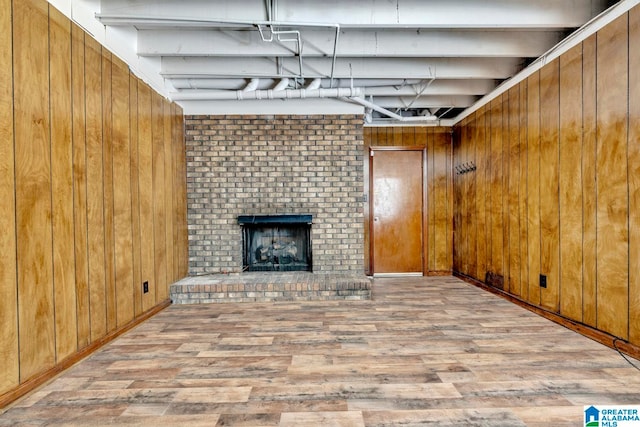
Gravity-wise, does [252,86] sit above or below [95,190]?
above

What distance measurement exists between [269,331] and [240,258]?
1636 mm

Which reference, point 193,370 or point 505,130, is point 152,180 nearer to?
Answer: point 193,370

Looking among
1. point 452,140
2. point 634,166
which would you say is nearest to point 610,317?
point 634,166

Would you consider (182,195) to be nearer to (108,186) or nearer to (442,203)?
(108,186)

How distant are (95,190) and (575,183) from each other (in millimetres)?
3819

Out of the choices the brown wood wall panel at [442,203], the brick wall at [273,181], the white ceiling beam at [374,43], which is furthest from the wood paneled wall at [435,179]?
the white ceiling beam at [374,43]

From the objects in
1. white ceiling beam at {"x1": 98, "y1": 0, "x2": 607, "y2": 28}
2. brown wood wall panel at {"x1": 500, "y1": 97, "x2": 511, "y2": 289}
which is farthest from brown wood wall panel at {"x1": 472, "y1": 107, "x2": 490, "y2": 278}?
white ceiling beam at {"x1": 98, "y1": 0, "x2": 607, "y2": 28}

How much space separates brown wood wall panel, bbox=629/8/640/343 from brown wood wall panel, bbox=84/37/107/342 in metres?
3.80

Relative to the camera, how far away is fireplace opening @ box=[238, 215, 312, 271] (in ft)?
13.7

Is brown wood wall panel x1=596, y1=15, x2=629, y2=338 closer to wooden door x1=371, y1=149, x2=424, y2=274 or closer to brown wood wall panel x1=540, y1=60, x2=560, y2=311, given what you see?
brown wood wall panel x1=540, y1=60, x2=560, y2=311

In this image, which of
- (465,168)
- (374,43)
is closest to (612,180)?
(374,43)

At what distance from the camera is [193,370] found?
1.95m

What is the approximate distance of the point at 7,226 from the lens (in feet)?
5.27

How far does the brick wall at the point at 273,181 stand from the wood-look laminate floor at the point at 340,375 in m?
1.26
